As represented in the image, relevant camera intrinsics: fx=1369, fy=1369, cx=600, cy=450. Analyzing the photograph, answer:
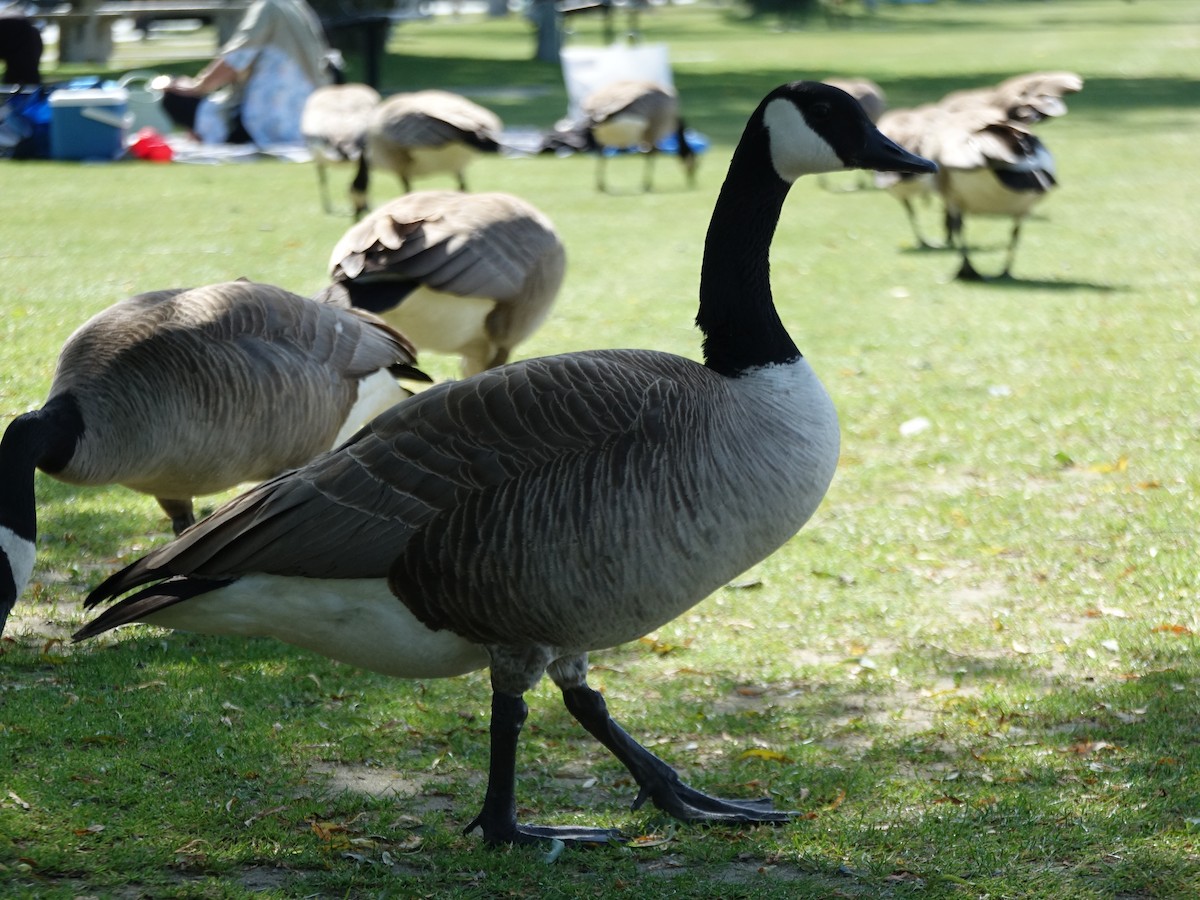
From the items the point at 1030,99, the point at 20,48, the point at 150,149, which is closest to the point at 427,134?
the point at 1030,99

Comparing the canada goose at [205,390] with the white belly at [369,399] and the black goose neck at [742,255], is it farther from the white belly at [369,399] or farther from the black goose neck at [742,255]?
the black goose neck at [742,255]

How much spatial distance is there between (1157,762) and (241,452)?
10.3ft

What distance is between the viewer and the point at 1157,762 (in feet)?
12.6

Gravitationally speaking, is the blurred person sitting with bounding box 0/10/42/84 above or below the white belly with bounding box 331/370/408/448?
above

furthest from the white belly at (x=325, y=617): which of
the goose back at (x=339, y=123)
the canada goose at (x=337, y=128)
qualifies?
the goose back at (x=339, y=123)

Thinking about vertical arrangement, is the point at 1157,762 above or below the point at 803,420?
below

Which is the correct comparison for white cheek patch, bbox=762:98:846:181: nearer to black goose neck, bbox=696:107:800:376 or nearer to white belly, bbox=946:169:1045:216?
black goose neck, bbox=696:107:800:376

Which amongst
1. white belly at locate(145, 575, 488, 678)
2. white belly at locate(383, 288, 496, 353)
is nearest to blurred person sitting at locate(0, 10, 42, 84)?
white belly at locate(383, 288, 496, 353)

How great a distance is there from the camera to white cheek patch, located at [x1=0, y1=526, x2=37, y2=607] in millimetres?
3503

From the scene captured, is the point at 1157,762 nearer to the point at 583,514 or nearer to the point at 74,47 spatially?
the point at 583,514

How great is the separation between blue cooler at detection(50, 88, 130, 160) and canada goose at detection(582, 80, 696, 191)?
6.08m

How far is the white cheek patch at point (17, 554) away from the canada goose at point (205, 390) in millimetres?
493

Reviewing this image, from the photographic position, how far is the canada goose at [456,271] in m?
6.21

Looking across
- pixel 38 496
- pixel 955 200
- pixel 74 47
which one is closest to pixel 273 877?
pixel 38 496
